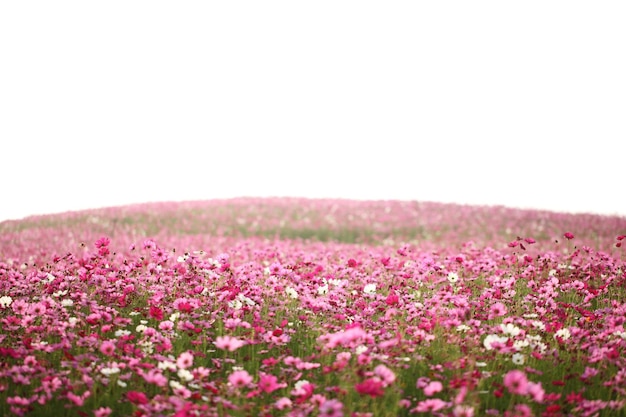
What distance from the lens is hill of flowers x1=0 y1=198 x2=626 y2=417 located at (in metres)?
4.21

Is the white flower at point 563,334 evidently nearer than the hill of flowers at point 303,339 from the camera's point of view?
No

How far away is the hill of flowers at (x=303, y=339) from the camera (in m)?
4.21

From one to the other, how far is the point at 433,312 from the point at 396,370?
128cm

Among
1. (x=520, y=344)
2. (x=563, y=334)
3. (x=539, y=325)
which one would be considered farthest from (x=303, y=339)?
(x=563, y=334)

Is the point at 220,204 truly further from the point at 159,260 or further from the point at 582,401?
the point at 582,401

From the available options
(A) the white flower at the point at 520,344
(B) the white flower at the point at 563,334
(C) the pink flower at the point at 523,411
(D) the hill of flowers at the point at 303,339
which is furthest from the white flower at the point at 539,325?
(C) the pink flower at the point at 523,411

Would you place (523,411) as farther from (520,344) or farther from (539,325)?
(539,325)

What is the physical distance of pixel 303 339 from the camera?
6270 millimetres

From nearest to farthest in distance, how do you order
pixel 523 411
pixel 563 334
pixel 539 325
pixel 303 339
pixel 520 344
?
pixel 523 411 → pixel 520 344 → pixel 563 334 → pixel 539 325 → pixel 303 339

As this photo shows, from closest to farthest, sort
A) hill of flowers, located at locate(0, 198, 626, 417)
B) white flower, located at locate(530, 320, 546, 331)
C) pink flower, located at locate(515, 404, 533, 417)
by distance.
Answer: pink flower, located at locate(515, 404, 533, 417), hill of flowers, located at locate(0, 198, 626, 417), white flower, located at locate(530, 320, 546, 331)

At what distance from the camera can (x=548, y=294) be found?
→ 6.93m

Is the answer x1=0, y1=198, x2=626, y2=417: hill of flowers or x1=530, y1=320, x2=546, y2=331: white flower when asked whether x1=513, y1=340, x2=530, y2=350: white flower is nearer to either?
x1=0, y1=198, x2=626, y2=417: hill of flowers

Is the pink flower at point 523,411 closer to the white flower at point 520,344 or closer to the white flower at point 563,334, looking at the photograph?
the white flower at point 520,344

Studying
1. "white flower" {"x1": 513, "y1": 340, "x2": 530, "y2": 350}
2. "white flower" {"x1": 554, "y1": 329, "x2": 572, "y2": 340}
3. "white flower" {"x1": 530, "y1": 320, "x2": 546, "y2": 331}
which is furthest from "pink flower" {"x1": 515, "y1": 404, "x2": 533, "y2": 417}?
"white flower" {"x1": 530, "y1": 320, "x2": 546, "y2": 331}
